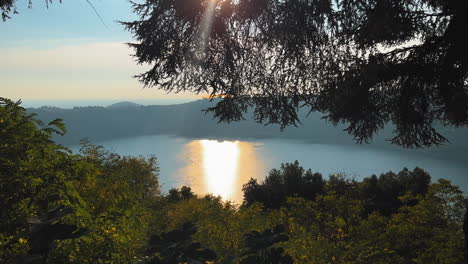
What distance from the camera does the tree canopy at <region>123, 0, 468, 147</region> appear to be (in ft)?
21.9

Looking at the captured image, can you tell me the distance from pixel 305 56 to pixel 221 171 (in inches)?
5638

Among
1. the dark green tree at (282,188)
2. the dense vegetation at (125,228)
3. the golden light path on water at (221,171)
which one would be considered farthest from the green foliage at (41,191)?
the golden light path on water at (221,171)

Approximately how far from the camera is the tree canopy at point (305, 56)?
21.9 ft

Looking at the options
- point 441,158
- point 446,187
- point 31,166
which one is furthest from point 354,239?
point 441,158

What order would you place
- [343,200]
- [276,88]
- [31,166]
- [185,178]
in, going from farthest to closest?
1. [185,178]
2. [343,200]
3. [276,88]
4. [31,166]

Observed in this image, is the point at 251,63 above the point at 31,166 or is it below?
above

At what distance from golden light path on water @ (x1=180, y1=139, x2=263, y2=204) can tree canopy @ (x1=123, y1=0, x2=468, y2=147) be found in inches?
3694

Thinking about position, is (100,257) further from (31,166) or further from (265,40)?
(265,40)

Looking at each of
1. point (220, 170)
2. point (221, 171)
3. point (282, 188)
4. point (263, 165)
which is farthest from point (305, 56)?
point (263, 165)

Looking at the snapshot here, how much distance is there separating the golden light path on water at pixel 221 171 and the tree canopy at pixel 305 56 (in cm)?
9383

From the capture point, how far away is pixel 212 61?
7855mm

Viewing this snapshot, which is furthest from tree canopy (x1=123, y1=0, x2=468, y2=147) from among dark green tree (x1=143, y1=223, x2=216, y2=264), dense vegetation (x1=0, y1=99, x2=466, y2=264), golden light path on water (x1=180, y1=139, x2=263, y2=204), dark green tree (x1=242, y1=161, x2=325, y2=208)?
golden light path on water (x1=180, y1=139, x2=263, y2=204)

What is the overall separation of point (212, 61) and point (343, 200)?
828 centimetres

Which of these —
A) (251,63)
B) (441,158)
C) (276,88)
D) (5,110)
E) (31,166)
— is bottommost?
(441,158)
